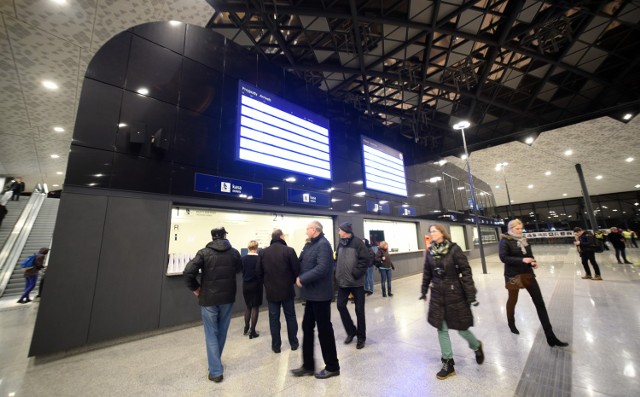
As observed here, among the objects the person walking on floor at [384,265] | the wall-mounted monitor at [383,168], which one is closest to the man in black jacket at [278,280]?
the person walking on floor at [384,265]

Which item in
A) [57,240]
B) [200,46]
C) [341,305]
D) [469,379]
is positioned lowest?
[469,379]

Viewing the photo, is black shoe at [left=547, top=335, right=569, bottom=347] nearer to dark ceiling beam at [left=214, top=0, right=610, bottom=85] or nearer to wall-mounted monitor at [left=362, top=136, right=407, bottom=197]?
wall-mounted monitor at [left=362, top=136, right=407, bottom=197]

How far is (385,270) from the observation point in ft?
22.9

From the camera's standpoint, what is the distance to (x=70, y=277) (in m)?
3.69

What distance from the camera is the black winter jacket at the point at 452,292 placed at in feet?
8.37

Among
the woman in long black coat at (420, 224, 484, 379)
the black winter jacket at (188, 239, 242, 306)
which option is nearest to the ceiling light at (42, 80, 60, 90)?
the black winter jacket at (188, 239, 242, 306)

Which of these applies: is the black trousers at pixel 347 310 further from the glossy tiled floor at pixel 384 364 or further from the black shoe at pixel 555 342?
the black shoe at pixel 555 342

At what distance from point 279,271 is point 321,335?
3.43 ft

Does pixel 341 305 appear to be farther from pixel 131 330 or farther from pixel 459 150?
pixel 459 150

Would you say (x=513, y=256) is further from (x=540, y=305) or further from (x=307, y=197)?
(x=307, y=197)

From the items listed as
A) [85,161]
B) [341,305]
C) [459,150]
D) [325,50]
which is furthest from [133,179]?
[459,150]

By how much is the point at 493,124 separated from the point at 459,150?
2049 mm

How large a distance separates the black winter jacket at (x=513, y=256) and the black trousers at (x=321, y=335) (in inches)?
107

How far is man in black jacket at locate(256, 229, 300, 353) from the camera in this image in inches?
131
